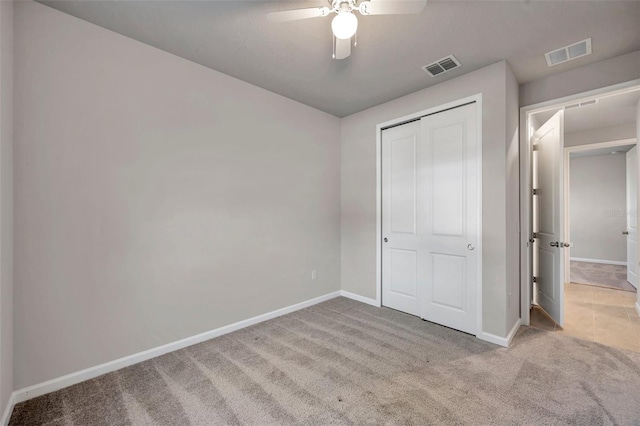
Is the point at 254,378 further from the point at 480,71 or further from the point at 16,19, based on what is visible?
the point at 480,71

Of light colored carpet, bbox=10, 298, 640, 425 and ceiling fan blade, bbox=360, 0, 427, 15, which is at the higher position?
ceiling fan blade, bbox=360, 0, 427, 15

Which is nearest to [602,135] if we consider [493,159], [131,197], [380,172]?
[493,159]

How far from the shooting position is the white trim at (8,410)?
5.25 feet

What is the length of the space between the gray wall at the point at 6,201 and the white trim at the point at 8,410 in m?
0.04

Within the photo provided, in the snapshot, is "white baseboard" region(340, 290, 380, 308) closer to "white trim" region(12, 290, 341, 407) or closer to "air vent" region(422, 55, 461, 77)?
"white trim" region(12, 290, 341, 407)

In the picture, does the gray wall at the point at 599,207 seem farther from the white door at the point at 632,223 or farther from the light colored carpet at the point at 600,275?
the white door at the point at 632,223

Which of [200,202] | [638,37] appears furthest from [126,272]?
[638,37]

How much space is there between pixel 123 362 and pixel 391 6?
10.8 ft

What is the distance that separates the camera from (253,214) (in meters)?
3.07

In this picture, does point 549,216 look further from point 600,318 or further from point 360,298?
point 360,298

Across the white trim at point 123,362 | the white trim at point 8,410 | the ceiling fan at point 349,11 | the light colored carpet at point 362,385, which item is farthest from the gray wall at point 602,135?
the white trim at point 8,410

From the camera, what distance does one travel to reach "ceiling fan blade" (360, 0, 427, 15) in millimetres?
1577

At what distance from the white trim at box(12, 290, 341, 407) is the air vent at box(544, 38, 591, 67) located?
384 centimetres

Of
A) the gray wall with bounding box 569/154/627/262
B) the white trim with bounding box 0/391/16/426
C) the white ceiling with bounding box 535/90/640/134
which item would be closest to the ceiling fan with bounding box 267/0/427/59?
the white ceiling with bounding box 535/90/640/134
